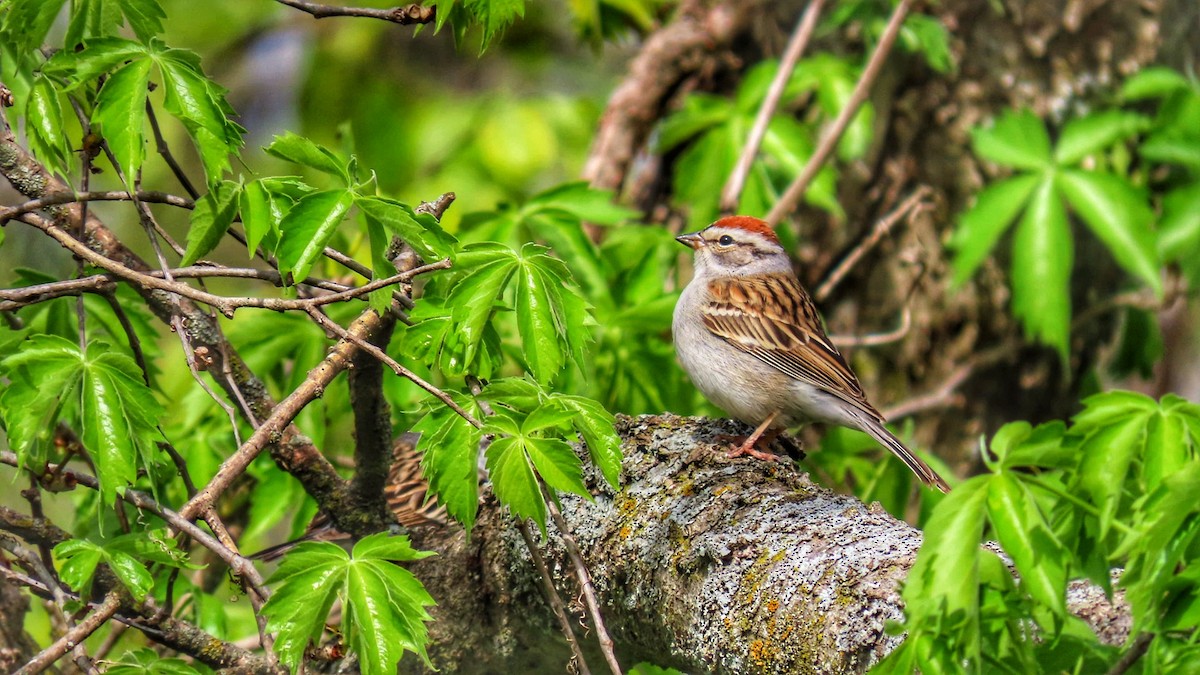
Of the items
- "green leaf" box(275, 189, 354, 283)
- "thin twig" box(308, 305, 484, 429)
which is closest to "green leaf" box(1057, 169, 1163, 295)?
"thin twig" box(308, 305, 484, 429)

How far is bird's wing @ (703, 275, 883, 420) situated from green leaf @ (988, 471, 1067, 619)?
215 cm

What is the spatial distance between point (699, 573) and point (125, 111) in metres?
1.48

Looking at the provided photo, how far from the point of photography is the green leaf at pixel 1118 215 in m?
4.31

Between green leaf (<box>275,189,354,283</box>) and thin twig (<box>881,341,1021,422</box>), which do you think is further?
thin twig (<box>881,341,1021,422</box>)

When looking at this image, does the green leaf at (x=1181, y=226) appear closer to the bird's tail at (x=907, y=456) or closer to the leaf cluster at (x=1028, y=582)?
the bird's tail at (x=907, y=456)

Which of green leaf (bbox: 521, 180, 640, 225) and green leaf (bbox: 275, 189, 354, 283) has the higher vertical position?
green leaf (bbox: 275, 189, 354, 283)

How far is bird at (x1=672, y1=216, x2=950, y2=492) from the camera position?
385 cm

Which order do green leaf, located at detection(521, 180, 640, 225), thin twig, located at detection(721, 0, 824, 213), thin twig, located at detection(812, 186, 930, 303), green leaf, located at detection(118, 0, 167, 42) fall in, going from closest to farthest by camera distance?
green leaf, located at detection(118, 0, 167, 42), green leaf, located at detection(521, 180, 640, 225), thin twig, located at detection(721, 0, 824, 213), thin twig, located at detection(812, 186, 930, 303)

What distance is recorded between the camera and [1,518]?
2418 millimetres

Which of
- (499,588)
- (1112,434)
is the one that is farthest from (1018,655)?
(499,588)

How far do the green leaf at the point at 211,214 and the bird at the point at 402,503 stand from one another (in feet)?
4.69

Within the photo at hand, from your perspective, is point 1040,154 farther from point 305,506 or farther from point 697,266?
point 305,506

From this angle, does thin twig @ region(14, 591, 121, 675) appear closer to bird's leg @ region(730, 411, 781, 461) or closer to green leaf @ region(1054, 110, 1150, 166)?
bird's leg @ region(730, 411, 781, 461)

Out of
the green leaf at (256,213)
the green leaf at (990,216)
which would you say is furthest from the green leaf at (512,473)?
the green leaf at (990,216)
